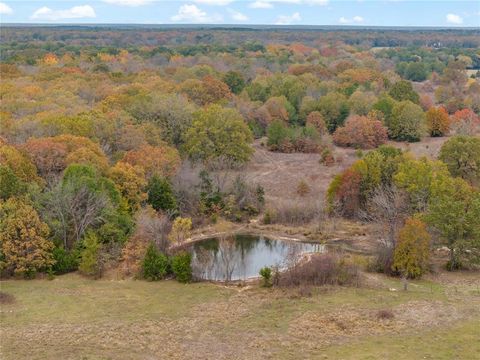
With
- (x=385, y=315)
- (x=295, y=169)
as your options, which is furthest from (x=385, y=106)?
(x=385, y=315)

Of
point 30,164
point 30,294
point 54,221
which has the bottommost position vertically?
point 30,294

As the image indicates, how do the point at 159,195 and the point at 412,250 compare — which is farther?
the point at 159,195

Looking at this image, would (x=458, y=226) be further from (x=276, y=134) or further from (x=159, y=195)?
(x=276, y=134)

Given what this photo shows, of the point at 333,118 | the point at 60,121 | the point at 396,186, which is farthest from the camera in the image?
the point at 333,118

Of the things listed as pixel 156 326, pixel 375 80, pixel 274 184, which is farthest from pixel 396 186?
pixel 375 80

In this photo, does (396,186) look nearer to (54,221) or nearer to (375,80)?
(54,221)

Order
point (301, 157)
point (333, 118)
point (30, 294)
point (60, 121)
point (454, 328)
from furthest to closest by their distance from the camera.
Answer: point (333, 118) → point (301, 157) → point (60, 121) → point (30, 294) → point (454, 328)
